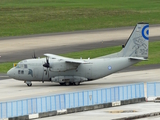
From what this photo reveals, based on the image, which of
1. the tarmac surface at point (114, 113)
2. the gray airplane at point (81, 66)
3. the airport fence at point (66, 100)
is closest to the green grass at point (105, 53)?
the gray airplane at point (81, 66)

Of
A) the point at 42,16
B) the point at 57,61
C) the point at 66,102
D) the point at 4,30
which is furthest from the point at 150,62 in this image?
the point at 42,16

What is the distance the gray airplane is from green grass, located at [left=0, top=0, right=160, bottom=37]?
49254 millimetres

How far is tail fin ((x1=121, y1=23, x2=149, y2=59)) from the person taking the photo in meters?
59.3

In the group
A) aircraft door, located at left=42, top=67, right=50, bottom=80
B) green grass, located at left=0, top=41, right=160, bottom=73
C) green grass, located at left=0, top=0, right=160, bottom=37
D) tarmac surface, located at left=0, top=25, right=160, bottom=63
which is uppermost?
green grass, located at left=0, top=0, right=160, bottom=37

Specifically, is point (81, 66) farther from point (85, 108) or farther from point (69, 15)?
point (69, 15)

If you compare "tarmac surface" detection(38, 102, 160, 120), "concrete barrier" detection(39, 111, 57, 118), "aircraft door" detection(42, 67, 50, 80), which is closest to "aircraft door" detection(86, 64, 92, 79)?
"aircraft door" detection(42, 67, 50, 80)

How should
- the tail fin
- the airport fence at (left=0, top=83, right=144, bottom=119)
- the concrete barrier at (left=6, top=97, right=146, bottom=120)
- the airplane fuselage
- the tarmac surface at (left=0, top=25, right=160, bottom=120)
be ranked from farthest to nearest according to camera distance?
1. the tail fin
2. the airplane fuselage
3. the tarmac surface at (left=0, top=25, right=160, bottom=120)
4. the concrete barrier at (left=6, top=97, right=146, bottom=120)
5. the airport fence at (left=0, top=83, right=144, bottom=119)

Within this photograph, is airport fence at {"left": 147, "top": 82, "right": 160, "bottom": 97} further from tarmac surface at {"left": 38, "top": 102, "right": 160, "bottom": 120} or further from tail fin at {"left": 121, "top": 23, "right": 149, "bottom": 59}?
tail fin at {"left": 121, "top": 23, "right": 149, "bottom": 59}

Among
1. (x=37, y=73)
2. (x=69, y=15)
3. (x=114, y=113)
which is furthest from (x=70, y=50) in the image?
(x=114, y=113)

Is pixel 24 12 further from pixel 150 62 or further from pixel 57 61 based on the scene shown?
pixel 57 61

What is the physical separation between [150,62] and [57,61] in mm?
23500

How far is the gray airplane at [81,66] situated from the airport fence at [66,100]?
10266 millimetres

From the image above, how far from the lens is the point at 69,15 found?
419ft

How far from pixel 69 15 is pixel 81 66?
229 feet
